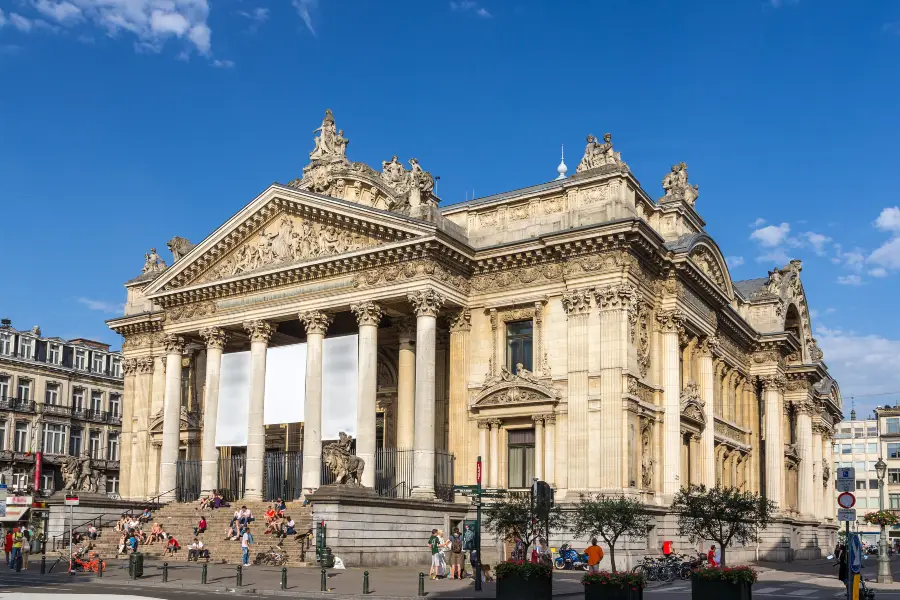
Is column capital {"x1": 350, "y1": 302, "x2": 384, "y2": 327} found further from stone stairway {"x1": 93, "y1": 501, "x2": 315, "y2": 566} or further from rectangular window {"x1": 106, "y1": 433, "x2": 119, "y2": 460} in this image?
rectangular window {"x1": 106, "y1": 433, "x2": 119, "y2": 460}

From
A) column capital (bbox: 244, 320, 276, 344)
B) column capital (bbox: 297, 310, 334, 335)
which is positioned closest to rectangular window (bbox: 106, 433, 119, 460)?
column capital (bbox: 244, 320, 276, 344)

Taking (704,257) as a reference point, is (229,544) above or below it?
below

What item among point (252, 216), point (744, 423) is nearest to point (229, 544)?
point (252, 216)

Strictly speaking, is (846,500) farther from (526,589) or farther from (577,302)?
(577,302)

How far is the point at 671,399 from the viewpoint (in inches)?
1634

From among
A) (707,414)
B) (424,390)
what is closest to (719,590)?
(424,390)

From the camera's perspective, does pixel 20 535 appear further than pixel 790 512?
No

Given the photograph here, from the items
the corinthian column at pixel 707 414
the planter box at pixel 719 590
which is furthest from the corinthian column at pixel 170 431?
the planter box at pixel 719 590

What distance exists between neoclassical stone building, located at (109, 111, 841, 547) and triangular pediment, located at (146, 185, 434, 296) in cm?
9

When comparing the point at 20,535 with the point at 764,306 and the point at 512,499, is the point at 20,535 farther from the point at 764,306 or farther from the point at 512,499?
the point at 764,306

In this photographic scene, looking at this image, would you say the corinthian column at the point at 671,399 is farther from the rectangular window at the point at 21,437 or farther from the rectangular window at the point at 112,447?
the rectangular window at the point at 112,447

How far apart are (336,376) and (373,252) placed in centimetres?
576

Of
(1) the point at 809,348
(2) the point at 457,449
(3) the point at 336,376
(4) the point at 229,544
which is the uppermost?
(1) the point at 809,348

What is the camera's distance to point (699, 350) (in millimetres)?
46875
